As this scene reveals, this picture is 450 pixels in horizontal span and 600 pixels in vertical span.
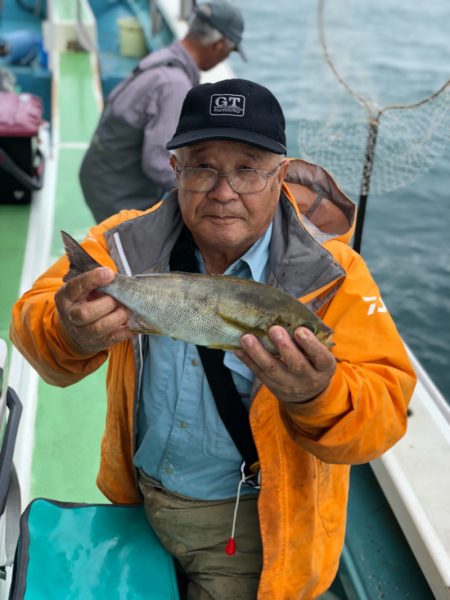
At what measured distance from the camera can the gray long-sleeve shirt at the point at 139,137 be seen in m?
4.24

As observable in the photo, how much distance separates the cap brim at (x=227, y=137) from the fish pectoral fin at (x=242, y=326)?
1.68 feet

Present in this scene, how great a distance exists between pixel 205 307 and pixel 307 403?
36 cm

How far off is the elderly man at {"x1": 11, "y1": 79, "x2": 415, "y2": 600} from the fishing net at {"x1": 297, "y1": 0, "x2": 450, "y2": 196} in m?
1.92

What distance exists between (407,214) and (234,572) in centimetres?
1056

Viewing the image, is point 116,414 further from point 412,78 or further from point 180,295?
point 412,78

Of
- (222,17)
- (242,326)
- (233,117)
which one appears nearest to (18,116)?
(222,17)

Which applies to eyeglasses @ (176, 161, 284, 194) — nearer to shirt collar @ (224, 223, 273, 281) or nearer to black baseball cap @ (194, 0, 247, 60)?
shirt collar @ (224, 223, 273, 281)

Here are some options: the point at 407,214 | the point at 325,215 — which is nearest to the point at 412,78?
the point at 407,214

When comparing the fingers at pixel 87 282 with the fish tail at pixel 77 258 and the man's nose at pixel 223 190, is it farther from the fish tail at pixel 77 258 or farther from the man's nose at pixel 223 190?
the man's nose at pixel 223 190

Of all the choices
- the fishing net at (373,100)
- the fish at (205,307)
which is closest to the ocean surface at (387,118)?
the fishing net at (373,100)

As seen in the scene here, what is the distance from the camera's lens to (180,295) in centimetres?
188

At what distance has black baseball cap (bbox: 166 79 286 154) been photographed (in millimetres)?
1988

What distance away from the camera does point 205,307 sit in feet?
6.07

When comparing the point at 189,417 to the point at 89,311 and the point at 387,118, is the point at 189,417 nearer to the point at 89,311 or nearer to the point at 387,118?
the point at 89,311
